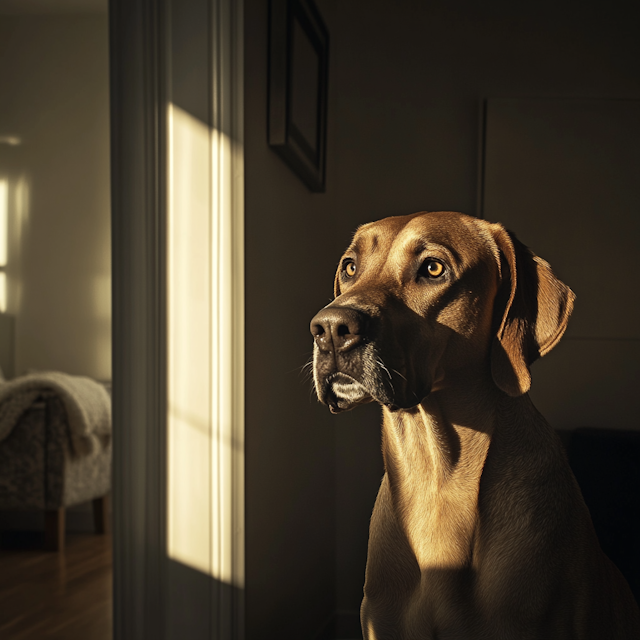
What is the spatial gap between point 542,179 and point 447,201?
28cm

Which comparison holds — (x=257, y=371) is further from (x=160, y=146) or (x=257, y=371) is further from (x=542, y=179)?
(x=542, y=179)

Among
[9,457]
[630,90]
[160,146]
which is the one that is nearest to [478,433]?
[160,146]

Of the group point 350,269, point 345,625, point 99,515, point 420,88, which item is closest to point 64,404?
point 99,515

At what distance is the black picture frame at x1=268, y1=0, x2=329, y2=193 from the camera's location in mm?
1343

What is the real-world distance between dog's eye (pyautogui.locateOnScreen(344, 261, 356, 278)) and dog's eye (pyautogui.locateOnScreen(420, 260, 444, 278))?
5.2 inches

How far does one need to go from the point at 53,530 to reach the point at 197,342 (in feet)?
7.43

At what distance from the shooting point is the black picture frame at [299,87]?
1.34 metres

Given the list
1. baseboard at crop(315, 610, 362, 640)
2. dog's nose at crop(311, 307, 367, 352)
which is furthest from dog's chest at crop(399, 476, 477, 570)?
baseboard at crop(315, 610, 362, 640)

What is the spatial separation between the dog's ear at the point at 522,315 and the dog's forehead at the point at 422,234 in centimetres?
6

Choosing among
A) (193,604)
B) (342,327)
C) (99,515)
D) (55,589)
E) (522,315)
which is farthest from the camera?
(99,515)

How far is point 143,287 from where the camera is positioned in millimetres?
1128

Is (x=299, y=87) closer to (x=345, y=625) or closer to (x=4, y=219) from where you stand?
(x=345, y=625)

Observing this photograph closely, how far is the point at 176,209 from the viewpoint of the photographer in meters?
1.12

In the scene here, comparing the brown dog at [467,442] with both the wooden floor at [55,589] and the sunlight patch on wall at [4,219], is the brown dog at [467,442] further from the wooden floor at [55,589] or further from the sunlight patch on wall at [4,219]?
the sunlight patch on wall at [4,219]
